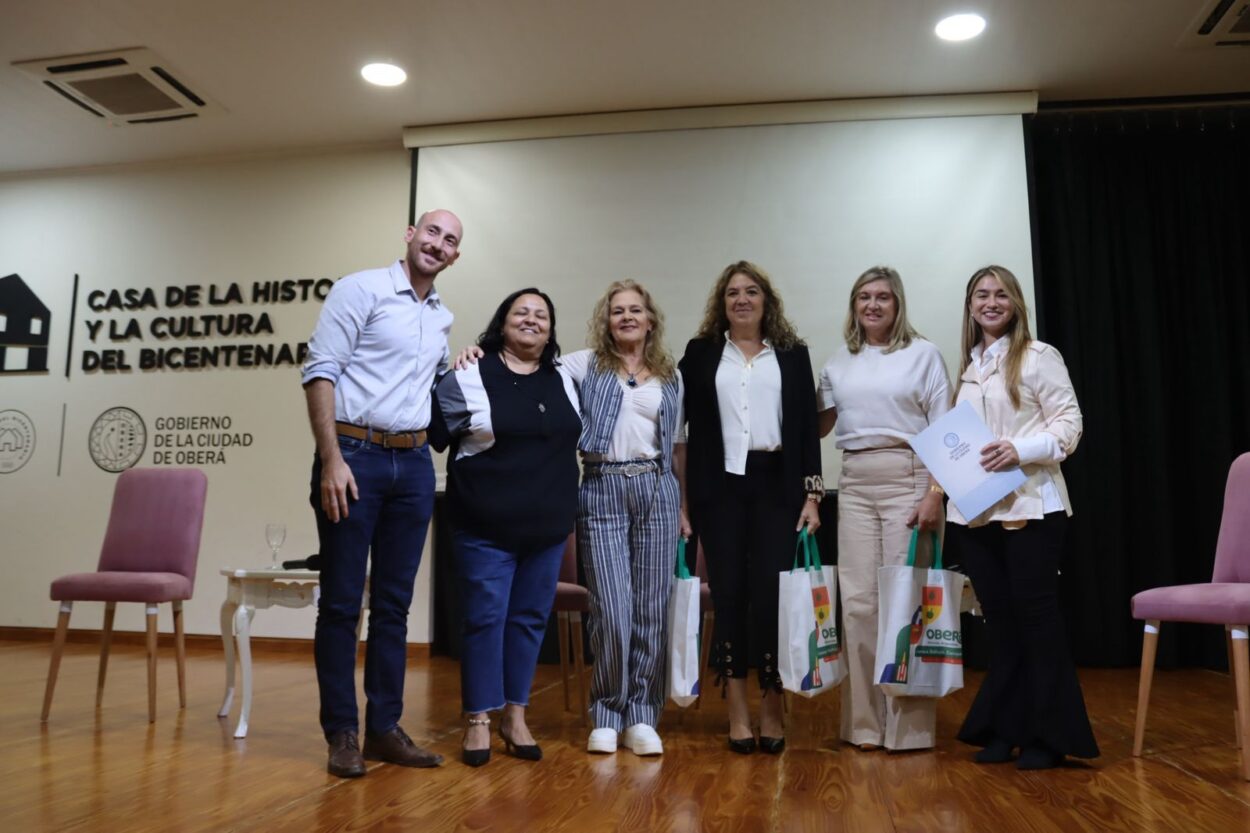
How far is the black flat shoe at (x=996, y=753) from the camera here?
250cm

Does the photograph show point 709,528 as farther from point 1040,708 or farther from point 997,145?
point 997,145

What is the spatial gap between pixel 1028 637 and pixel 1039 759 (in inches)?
11.8

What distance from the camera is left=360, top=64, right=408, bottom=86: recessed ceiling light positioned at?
4617 mm

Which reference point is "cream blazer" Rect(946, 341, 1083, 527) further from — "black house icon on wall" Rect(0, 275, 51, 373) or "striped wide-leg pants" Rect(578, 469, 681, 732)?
"black house icon on wall" Rect(0, 275, 51, 373)

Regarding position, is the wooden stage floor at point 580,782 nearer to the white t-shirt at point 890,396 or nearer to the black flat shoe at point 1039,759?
the black flat shoe at point 1039,759

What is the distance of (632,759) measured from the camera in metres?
2.52

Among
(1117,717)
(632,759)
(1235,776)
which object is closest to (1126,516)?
(1117,717)

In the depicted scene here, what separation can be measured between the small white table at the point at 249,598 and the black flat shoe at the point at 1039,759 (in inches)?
74.3

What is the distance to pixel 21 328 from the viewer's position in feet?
19.3

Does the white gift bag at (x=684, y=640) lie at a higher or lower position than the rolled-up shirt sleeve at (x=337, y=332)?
lower

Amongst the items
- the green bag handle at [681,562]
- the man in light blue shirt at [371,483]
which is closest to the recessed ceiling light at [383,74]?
the man in light blue shirt at [371,483]

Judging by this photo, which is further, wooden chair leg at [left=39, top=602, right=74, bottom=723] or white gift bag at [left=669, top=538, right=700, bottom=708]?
wooden chair leg at [left=39, top=602, right=74, bottom=723]

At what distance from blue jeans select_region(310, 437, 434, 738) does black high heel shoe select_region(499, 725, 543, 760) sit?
1.01 feet

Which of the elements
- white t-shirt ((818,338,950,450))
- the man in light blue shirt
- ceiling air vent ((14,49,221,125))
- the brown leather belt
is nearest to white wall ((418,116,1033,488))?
ceiling air vent ((14,49,221,125))
